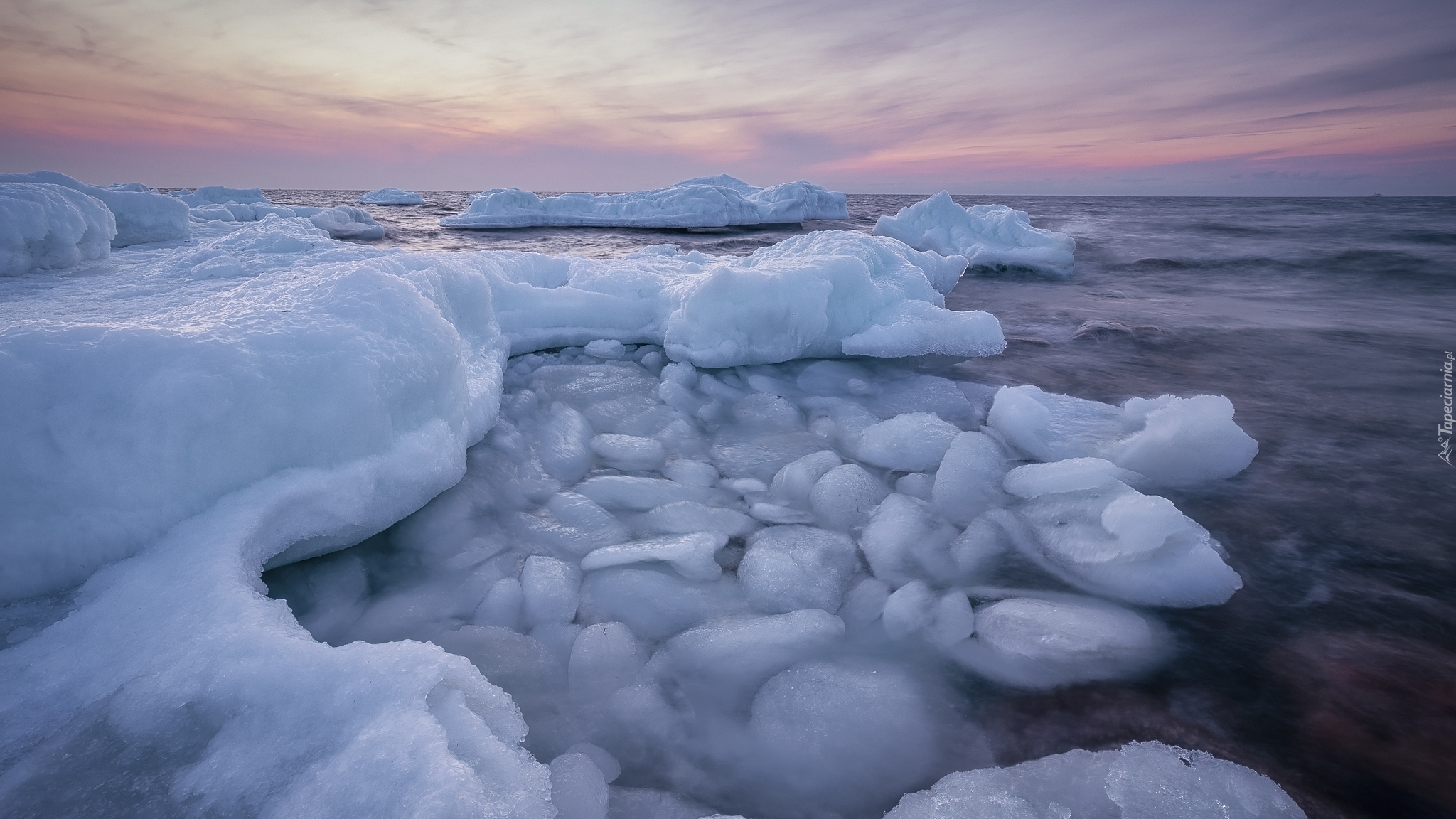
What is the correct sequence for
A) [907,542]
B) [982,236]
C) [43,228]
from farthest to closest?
[982,236], [43,228], [907,542]

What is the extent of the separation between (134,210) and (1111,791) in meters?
10.2

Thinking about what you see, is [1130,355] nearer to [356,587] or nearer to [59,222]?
[356,587]

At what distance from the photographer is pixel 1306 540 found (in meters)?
2.29

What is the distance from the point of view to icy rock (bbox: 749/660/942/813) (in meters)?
1.35

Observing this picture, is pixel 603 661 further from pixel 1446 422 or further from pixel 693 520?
pixel 1446 422

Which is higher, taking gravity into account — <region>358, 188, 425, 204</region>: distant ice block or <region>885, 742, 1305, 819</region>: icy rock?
<region>358, 188, 425, 204</region>: distant ice block

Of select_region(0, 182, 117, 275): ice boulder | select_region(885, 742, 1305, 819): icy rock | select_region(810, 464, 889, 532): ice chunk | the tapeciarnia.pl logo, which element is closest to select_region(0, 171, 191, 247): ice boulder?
select_region(0, 182, 117, 275): ice boulder

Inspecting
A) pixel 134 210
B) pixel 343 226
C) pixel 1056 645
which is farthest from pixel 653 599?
pixel 343 226

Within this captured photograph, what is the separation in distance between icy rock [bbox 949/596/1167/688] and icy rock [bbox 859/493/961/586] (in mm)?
258

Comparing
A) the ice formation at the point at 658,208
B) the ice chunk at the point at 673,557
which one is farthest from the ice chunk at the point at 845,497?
the ice formation at the point at 658,208

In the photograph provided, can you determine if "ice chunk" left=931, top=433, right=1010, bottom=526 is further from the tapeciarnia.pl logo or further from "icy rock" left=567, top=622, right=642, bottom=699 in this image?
the tapeciarnia.pl logo

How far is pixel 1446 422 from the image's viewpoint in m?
3.56

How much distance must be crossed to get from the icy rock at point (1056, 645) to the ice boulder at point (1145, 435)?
3.72 ft

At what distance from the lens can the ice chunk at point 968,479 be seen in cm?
243
